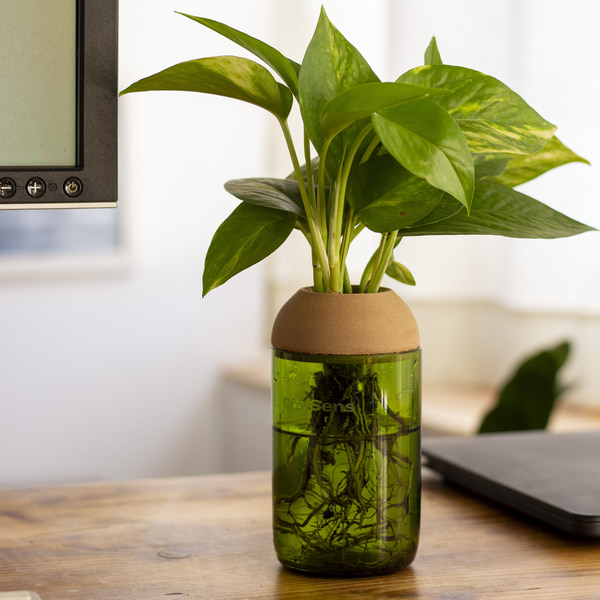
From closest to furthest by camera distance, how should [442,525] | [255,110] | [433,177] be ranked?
[433,177], [442,525], [255,110]

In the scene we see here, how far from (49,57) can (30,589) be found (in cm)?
34

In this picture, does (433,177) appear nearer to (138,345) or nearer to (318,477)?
(318,477)

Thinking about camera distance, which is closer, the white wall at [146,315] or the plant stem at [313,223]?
the plant stem at [313,223]

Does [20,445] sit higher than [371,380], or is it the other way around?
[371,380]

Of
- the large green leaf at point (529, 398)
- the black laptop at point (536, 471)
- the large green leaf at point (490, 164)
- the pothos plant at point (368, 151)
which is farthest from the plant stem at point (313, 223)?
the large green leaf at point (529, 398)

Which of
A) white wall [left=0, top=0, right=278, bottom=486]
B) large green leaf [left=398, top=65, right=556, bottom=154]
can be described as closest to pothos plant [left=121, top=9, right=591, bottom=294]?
large green leaf [left=398, top=65, right=556, bottom=154]

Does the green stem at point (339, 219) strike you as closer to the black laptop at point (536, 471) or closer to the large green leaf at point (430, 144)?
the large green leaf at point (430, 144)

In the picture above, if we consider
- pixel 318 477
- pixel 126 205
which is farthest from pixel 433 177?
pixel 126 205

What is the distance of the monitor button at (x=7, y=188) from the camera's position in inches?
22.6

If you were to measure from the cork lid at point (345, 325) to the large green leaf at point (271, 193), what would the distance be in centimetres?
6

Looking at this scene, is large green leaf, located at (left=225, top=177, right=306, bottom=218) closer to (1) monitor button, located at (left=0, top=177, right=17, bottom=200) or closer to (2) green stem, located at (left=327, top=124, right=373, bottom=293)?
(2) green stem, located at (left=327, top=124, right=373, bottom=293)

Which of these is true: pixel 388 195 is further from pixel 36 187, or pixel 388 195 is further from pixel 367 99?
pixel 36 187

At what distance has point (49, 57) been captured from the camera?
579 mm

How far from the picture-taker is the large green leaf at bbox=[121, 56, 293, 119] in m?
0.55
